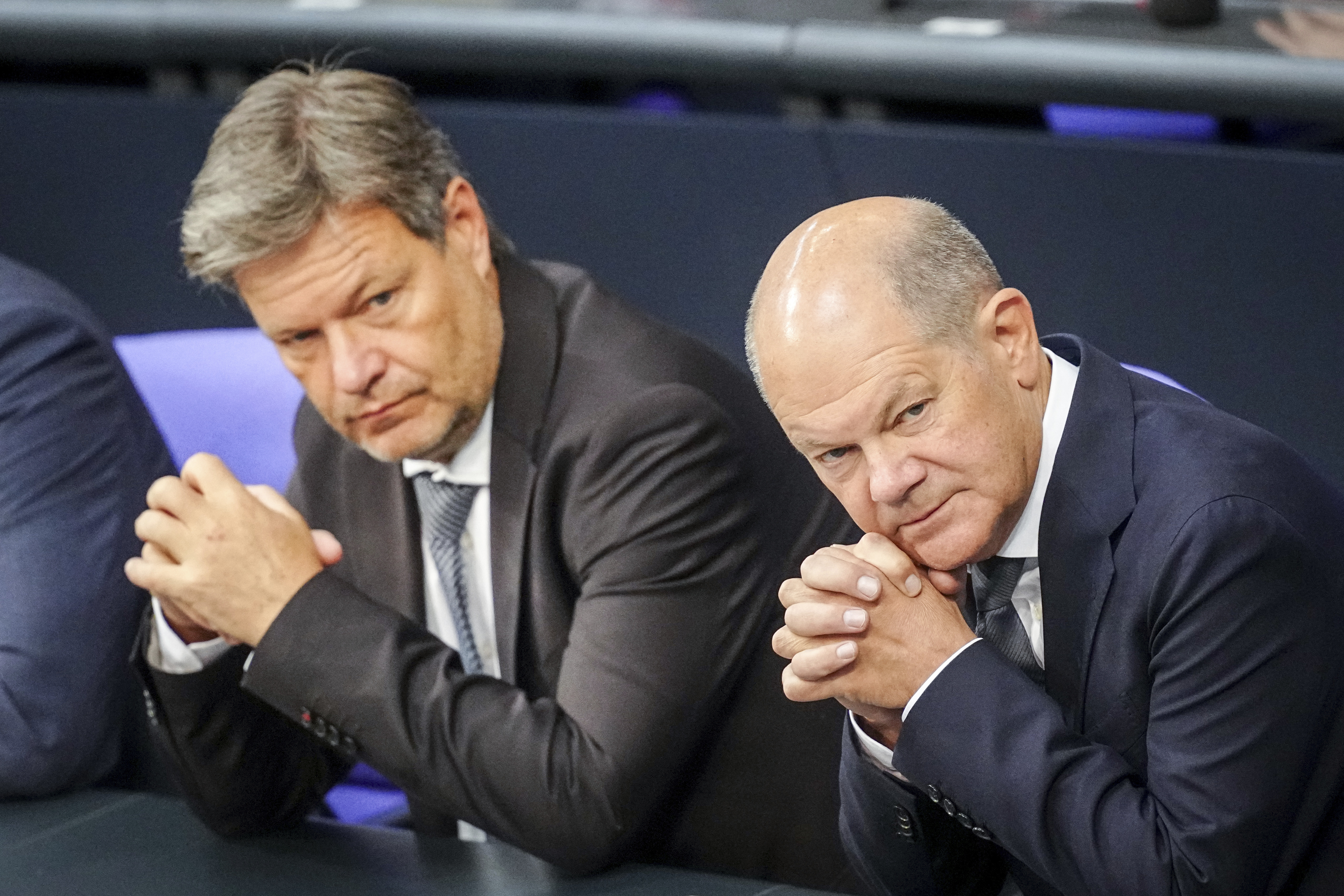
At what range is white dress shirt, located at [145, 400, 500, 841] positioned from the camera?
182 cm

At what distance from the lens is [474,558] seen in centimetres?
184

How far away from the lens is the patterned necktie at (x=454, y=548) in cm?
183

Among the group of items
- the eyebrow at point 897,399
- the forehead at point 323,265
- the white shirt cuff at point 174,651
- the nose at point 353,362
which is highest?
the eyebrow at point 897,399

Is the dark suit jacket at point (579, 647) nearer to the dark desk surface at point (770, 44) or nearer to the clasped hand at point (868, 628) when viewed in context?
the clasped hand at point (868, 628)

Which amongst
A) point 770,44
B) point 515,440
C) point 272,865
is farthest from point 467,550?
point 770,44

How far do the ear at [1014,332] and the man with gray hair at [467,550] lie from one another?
0.45 meters

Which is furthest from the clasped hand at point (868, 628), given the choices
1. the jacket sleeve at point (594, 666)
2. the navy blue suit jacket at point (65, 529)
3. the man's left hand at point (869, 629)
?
the navy blue suit jacket at point (65, 529)

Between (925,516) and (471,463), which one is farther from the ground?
(925,516)

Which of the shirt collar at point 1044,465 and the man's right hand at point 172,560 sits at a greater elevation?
the shirt collar at point 1044,465

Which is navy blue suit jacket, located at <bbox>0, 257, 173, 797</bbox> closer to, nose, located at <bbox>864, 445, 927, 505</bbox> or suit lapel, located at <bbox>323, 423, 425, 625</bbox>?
suit lapel, located at <bbox>323, 423, 425, 625</bbox>

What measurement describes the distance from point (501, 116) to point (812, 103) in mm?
579

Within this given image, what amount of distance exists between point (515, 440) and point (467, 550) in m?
0.15

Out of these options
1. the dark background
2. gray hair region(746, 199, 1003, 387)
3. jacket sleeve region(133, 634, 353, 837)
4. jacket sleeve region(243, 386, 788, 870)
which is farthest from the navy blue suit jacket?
gray hair region(746, 199, 1003, 387)

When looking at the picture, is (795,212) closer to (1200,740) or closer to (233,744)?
(233,744)
